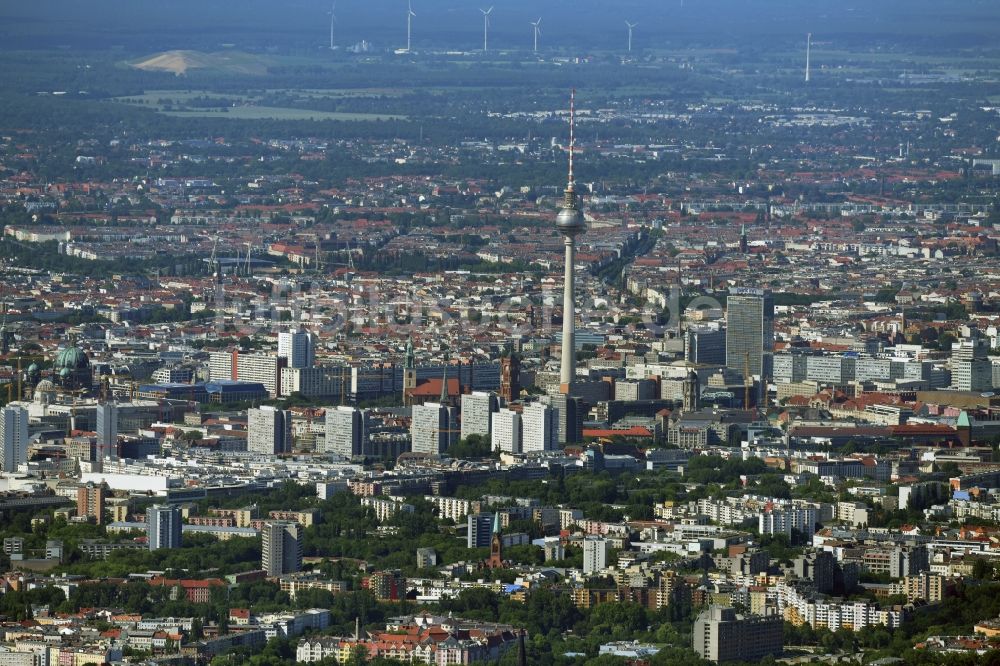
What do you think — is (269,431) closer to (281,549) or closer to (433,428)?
(433,428)

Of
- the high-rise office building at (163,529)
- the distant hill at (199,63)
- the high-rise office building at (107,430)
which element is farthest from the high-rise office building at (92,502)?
the distant hill at (199,63)

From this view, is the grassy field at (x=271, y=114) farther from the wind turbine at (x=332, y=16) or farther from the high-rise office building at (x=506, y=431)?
the high-rise office building at (x=506, y=431)

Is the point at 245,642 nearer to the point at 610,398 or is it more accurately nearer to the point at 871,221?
the point at 610,398

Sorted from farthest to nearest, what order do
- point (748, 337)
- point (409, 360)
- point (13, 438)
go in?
1. point (748, 337)
2. point (409, 360)
3. point (13, 438)

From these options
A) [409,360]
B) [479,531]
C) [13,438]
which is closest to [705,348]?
[409,360]

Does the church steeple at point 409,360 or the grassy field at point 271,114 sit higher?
the church steeple at point 409,360

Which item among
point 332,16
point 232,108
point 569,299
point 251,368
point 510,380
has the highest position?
point 569,299

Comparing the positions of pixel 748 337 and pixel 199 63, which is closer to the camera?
pixel 748 337
